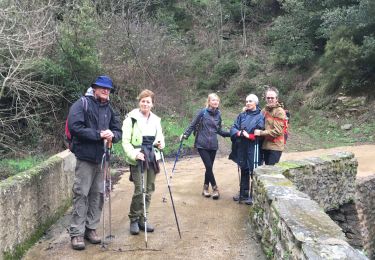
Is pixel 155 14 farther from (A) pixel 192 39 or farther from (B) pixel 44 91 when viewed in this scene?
(B) pixel 44 91

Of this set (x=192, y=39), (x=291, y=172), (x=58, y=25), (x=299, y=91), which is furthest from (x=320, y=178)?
(x=192, y=39)

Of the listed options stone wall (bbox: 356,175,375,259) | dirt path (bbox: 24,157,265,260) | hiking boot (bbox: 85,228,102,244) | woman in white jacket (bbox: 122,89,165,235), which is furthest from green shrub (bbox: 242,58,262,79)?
hiking boot (bbox: 85,228,102,244)

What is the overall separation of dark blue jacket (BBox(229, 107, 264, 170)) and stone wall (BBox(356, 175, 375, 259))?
10.8 feet

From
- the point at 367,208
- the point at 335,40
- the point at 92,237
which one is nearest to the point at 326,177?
the point at 367,208

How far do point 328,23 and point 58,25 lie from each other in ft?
39.1

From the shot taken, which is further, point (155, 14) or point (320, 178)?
point (155, 14)

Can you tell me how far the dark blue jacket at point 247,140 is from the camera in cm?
782

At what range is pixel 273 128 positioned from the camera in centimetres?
774

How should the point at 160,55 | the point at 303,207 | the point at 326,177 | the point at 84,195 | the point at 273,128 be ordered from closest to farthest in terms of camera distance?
the point at 303,207
the point at 84,195
the point at 273,128
the point at 326,177
the point at 160,55

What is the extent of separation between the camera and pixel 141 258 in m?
5.52

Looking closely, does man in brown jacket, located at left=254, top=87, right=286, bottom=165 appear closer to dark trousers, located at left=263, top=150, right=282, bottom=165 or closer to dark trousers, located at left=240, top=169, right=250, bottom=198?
dark trousers, located at left=263, top=150, right=282, bottom=165

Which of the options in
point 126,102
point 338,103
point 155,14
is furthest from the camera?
point 155,14

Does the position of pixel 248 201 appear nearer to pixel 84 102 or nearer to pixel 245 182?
pixel 245 182

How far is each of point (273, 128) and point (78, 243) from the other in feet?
12.2
